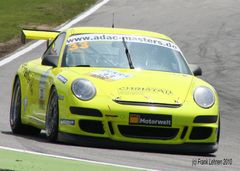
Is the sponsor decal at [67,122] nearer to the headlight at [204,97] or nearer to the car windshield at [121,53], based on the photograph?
the car windshield at [121,53]

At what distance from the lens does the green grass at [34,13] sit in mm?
25312

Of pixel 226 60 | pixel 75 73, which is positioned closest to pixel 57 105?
pixel 75 73

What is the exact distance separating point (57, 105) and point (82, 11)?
18099 millimetres

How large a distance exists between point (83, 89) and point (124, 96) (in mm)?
423

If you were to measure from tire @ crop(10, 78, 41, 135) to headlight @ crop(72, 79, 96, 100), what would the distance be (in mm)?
2072

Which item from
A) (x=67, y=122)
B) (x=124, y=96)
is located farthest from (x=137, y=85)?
(x=67, y=122)

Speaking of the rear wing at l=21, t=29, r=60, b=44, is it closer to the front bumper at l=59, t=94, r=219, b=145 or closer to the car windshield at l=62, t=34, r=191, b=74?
the car windshield at l=62, t=34, r=191, b=74

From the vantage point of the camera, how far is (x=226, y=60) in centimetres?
2038

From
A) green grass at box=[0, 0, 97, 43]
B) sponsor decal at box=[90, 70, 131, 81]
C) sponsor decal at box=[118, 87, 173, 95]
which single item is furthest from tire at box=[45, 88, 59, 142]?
green grass at box=[0, 0, 97, 43]

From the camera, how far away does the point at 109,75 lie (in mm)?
10312

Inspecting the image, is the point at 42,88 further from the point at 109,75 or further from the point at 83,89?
the point at 83,89

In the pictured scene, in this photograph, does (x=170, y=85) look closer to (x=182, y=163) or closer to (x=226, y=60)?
(x=182, y=163)

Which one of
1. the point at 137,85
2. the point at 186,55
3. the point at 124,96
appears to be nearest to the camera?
the point at 124,96

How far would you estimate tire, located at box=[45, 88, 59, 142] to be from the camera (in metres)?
10.1
